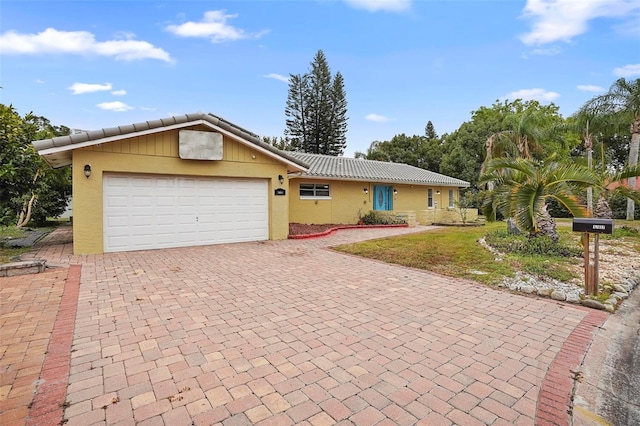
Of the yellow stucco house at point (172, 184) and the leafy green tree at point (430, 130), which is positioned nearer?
the yellow stucco house at point (172, 184)

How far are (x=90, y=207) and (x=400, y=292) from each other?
28.7ft

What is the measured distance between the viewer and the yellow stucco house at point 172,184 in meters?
9.33

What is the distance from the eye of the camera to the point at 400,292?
6082 mm

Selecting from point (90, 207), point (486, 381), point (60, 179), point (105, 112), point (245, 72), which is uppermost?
point (245, 72)

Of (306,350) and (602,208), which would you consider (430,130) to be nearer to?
(602,208)

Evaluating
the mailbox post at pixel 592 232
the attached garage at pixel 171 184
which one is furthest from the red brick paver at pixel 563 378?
the attached garage at pixel 171 184

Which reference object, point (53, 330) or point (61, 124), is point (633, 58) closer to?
point (53, 330)

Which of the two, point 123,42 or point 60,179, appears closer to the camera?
point 123,42

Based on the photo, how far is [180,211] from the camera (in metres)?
10.9

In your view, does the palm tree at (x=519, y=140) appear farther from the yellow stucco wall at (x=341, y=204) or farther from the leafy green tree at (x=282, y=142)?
the leafy green tree at (x=282, y=142)

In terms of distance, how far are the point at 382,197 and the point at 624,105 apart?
1626 centimetres

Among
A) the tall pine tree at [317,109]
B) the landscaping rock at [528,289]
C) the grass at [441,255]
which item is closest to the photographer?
the landscaping rock at [528,289]

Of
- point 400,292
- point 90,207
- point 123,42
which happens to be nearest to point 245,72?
point 123,42

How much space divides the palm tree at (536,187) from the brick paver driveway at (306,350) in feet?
10.1
